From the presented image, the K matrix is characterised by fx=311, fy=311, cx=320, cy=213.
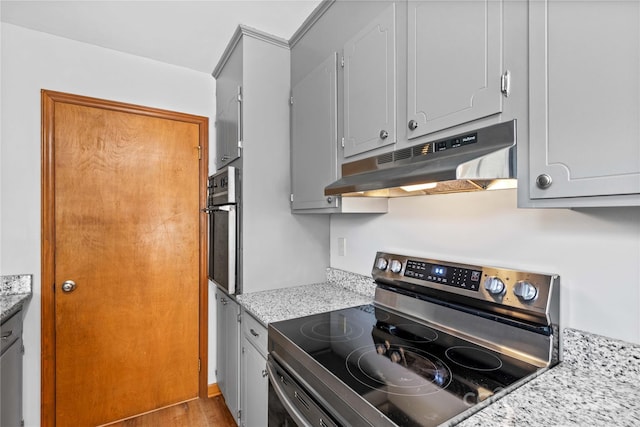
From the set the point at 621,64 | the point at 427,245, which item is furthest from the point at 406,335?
the point at 621,64

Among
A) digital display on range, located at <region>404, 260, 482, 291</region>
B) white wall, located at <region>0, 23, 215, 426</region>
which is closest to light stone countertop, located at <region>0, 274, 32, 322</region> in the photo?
white wall, located at <region>0, 23, 215, 426</region>

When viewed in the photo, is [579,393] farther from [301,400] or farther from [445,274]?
[301,400]

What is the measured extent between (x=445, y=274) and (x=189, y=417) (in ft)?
6.87

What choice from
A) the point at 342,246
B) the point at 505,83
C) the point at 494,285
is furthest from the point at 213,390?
the point at 505,83

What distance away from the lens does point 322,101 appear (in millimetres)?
1668

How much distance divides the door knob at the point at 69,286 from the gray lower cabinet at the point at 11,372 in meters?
0.25

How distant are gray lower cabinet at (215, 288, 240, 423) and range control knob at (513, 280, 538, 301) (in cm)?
146

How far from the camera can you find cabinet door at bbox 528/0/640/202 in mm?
659

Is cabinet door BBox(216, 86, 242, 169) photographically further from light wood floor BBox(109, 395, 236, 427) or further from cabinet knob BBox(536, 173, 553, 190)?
light wood floor BBox(109, 395, 236, 427)

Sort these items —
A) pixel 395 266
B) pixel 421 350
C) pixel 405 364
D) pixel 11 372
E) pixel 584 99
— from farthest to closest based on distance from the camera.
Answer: pixel 11 372 < pixel 395 266 < pixel 421 350 < pixel 405 364 < pixel 584 99

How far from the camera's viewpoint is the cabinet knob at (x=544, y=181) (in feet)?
2.56

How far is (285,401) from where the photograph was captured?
3.83ft

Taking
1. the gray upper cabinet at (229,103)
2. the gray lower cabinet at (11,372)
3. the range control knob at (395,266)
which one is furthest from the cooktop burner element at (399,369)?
the gray lower cabinet at (11,372)

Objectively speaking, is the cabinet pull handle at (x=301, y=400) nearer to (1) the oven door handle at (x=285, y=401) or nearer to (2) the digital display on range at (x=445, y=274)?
(1) the oven door handle at (x=285, y=401)
